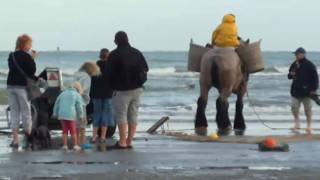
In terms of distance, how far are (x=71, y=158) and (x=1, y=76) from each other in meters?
46.7

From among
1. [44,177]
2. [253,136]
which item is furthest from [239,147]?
[44,177]

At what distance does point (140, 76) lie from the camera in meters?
13.1

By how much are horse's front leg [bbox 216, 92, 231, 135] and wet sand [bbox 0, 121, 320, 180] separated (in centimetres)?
292

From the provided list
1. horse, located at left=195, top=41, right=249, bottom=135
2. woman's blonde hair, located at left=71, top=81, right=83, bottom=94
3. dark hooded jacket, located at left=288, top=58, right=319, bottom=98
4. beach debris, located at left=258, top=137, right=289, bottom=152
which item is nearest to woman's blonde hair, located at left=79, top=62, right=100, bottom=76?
woman's blonde hair, located at left=71, top=81, right=83, bottom=94

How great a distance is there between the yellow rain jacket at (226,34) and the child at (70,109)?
434 centimetres

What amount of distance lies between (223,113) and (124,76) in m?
4.27

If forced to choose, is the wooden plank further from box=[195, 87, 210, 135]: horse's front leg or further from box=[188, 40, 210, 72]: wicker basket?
box=[188, 40, 210, 72]: wicker basket


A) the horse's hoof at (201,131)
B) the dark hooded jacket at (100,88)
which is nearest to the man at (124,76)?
the dark hooded jacket at (100,88)

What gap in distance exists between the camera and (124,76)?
13.1 metres

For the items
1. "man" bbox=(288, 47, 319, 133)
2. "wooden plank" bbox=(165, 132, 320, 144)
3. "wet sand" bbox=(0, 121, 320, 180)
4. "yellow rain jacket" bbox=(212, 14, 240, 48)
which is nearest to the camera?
"wet sand" bbox=(0, 121, 320, 180)

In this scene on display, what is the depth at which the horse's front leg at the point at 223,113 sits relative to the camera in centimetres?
1670

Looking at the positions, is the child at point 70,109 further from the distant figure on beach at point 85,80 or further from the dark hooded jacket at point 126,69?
the dark hooded jacket at point 126,69

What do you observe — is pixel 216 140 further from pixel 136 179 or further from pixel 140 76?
pixel 136 179

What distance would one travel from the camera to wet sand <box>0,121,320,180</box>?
10109 millimetres
